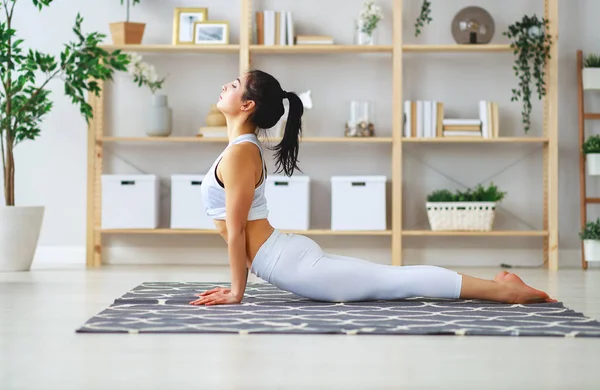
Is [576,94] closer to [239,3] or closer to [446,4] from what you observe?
[446,4]

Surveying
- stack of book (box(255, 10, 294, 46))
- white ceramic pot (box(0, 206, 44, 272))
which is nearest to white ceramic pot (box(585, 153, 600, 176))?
stack of book (box(255, 10, 294, 46))

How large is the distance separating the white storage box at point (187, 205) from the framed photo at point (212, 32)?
80 centimetres

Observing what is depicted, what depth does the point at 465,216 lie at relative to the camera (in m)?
5.02

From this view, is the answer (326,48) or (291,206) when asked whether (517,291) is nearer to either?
(291,206)

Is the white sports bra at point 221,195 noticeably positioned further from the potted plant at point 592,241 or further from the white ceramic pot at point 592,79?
the white ceramic pot at point 592,79

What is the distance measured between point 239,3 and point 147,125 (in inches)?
37.3

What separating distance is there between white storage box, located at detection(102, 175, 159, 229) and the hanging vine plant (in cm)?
218

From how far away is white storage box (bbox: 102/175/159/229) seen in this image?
16.9 ft

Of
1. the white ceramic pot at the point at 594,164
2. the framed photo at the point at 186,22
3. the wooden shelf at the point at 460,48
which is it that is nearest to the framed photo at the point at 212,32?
the framed photo at the point at 186,22

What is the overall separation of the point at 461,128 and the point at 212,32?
1.56m

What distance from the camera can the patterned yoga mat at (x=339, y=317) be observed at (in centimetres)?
241

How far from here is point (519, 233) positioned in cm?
502

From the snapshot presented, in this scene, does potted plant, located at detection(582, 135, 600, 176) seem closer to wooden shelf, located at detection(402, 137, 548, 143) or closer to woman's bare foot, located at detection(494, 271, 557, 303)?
wooden shelf, located at detection(402, 137, 548, 143)

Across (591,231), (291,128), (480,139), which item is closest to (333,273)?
(291,128)
